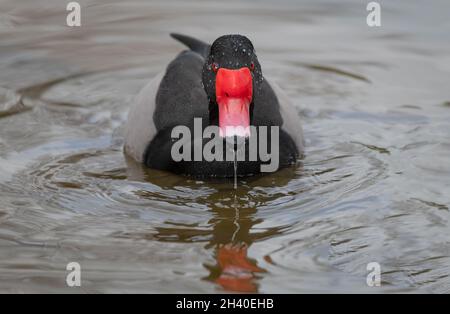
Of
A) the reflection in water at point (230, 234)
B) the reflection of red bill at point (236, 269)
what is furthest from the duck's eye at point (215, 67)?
the reflection of red bill at point (236, 269)

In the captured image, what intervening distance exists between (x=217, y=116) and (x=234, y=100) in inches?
19.1

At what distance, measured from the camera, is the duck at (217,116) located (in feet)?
21.8

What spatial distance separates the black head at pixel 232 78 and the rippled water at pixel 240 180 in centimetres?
60

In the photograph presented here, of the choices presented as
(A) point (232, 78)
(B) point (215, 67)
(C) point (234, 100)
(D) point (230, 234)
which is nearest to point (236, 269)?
(D) point (230, 234)

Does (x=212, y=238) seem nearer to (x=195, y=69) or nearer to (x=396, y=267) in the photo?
(x=396, y=267)

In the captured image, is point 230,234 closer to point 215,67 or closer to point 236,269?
point 236,269

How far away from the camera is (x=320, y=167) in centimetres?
725

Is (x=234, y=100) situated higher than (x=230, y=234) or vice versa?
(x=234, y=100)

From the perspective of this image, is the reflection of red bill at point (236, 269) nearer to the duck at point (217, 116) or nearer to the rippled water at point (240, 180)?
the rippled water at point (240, 180)

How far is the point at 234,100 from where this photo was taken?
21.6 feet

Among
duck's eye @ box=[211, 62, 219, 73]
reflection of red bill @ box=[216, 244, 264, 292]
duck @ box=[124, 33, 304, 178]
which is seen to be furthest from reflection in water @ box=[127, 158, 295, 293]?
duck's eye @ box=[211, 62, 219, 73]

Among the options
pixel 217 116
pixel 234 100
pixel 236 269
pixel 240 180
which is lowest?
pixel 236 269

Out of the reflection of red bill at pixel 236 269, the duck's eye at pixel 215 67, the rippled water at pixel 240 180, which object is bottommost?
the reflection of red bill at pixel 236 269

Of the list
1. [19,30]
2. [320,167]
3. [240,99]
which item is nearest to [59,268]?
[240,99]
